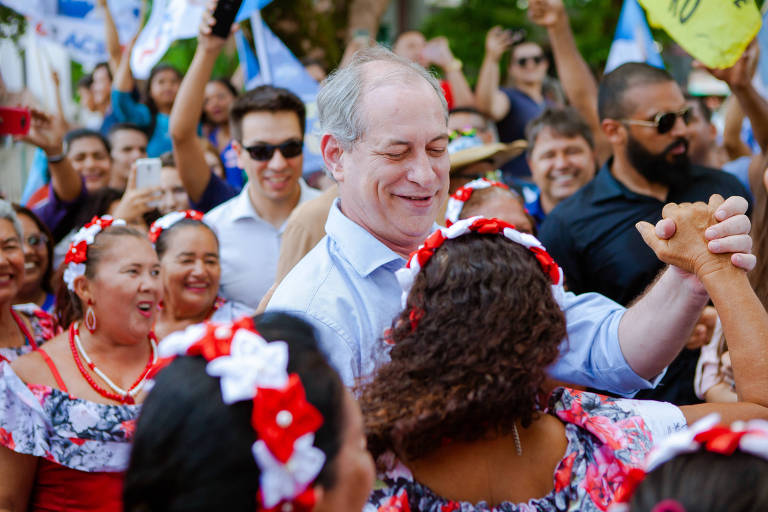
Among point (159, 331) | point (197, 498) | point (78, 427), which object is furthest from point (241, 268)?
Answer: point (197, 498)

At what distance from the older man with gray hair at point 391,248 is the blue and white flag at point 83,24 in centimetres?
578

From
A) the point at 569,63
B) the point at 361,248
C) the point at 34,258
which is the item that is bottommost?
the point at 34,258

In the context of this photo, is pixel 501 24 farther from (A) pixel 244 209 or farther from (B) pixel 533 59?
(A) pixel 244 209

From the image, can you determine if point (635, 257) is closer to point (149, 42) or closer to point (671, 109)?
point (671, 109)

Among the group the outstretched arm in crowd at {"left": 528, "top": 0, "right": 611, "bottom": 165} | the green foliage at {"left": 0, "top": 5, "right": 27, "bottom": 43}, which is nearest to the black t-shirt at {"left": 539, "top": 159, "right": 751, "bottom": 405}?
the outstretched arm in crowd at {"left": 528, "top": 0, "right": 611, "bottom": 165}

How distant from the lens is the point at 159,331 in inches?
159

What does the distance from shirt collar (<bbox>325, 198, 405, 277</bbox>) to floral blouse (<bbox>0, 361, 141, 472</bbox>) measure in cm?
Answer: 118

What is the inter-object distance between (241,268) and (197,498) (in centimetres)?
309

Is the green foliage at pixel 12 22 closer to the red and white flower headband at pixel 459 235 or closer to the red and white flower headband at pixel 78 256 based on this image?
the red and white flower headband at pixel 78 256

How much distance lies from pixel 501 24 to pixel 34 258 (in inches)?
383

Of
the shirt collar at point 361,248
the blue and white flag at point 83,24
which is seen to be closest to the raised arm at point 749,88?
the shirt collar at point 361,248

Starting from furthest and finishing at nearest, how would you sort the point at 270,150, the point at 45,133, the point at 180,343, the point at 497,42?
1. the point at 497,42
2. the point at 45,133
3. the point at 270,150
4. the point at 180,343

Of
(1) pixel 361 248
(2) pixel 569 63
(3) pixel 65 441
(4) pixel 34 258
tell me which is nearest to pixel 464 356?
(1) pixel 361 248

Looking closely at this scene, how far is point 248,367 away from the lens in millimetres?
1329
